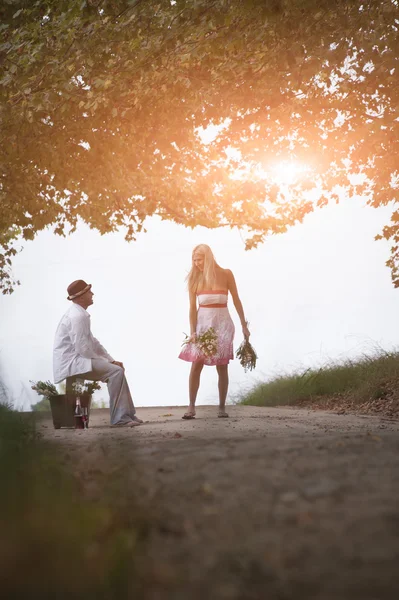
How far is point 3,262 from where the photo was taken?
57.3 feet

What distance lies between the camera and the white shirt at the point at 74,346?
27.2ft

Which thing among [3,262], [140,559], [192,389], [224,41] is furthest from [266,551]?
[3,262]

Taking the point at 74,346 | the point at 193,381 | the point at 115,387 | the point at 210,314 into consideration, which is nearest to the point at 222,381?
the point at 193,381

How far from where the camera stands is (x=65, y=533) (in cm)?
194

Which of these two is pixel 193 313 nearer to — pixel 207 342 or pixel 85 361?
pixel 207 342

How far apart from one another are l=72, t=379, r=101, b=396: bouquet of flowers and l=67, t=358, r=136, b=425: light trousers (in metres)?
0.26

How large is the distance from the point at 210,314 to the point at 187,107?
5.21 m

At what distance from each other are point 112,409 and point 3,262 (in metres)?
10.3

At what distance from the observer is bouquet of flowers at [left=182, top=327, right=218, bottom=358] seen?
8.79 meters

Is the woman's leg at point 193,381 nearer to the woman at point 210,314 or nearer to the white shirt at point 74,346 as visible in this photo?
the woman at point 210,314

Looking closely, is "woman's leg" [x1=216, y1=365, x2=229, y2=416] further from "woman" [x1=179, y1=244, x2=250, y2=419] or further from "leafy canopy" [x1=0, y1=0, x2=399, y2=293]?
"leafy canopy" [x1=0, y1=0, x2=399, y2=293]

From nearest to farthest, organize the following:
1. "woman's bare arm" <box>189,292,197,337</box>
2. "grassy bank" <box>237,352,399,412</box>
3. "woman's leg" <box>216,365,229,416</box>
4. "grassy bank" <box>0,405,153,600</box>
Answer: "grassy bank" <box>0,405,153,600</box>
"woman's leg" <box>216,365,229,416</box>
"woman's bare arm" <box>189,292,197,337</box>
"grassy bank" <box>237,352,399,412</box>

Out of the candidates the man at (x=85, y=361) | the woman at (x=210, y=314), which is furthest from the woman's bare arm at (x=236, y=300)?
the man at (x=85, y=361)

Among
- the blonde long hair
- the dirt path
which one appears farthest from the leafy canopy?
the dirt path
